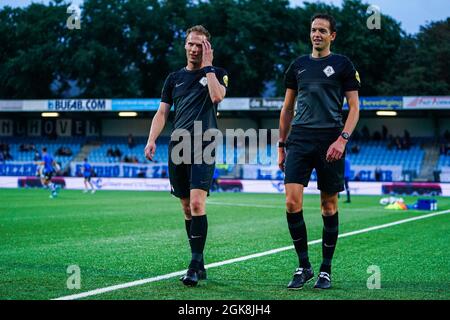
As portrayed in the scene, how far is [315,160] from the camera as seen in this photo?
708 cm

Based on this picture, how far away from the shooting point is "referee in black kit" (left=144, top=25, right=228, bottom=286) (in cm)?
724

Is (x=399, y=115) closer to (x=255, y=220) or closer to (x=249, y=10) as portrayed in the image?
(x=249, y=10)

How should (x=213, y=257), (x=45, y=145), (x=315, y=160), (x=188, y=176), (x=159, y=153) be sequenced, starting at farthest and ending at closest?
1. (x=45, y=145)
2. (x=159, y=153)
3. (x=213, y=257)
4. (x=188, y=176)
5. (x=315, y=160)

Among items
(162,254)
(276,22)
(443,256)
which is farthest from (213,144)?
(276,22)

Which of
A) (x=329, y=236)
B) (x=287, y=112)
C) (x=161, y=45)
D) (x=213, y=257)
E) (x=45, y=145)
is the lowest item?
(x=213, y=257)

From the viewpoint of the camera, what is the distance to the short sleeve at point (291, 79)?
724 centimetres

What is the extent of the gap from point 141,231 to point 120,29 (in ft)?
180

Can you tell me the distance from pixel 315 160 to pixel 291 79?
0.83 meters

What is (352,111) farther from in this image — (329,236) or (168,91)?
(168,91)

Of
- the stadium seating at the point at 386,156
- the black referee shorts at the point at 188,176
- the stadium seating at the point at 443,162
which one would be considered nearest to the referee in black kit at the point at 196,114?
the black referee shorts at the point at 188,176

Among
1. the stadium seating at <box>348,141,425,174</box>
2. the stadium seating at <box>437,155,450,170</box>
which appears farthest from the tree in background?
the stadium seating at <box>437,155,450,170</box>

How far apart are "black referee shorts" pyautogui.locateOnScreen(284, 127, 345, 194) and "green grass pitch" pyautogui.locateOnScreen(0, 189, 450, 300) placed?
3.14 ft

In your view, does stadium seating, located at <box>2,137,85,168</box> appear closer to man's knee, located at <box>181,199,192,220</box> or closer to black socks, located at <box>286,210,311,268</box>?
man's knee, located at <box>181,199,192,220</box>

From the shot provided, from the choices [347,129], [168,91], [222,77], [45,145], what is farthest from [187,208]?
[45,145]
